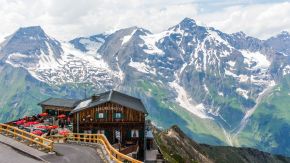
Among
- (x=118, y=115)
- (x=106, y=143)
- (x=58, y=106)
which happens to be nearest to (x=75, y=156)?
(x=106, y=143)

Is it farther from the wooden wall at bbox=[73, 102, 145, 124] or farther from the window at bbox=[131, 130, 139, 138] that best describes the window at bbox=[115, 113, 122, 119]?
the window at bbox=[131, 130, 139, 138]

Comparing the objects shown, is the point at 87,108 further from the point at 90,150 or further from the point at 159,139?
the point at 159,139

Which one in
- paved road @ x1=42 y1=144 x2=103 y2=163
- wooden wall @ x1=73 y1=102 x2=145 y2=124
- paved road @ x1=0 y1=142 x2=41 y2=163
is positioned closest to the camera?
paved road @ x1=0 y1=142 x2=41 y2=163

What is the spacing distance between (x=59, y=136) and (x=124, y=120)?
19.7 meters

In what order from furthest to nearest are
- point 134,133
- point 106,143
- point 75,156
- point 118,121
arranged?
point 118,121, point 134,133, point 106,143, point 75,156

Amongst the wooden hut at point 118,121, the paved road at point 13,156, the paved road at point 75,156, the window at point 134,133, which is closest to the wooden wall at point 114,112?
the wooden hut at point 118,121

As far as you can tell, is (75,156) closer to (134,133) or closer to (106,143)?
(106,143)

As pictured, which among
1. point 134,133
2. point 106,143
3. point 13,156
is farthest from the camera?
point 134,133

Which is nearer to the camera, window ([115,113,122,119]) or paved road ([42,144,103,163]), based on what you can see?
paved road ([42,144,103,163])

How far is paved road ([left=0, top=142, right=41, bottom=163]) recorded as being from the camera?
35.3m

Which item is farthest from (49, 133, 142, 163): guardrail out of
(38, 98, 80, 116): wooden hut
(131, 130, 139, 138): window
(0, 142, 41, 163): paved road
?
(38, 98, 80, 116): wooden hut

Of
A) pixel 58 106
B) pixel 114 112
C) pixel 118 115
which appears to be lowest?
pixel 118 115

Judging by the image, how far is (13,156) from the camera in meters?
36.9

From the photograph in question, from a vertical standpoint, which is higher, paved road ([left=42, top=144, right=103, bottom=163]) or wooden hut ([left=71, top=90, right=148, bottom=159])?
wooden hut ([left=71, top=90, right=148, bottom=159])
